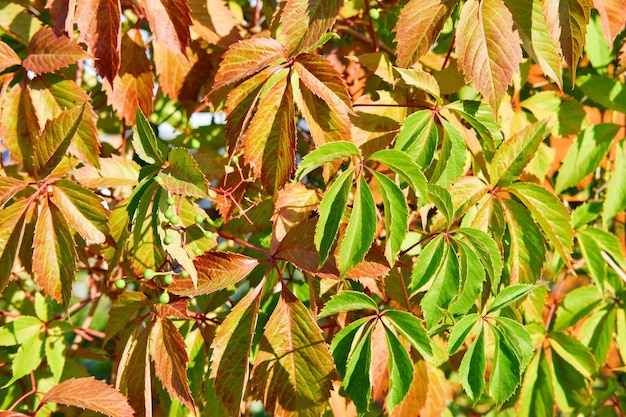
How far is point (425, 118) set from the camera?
1.23 metres

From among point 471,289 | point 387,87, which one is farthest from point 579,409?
point 387,87

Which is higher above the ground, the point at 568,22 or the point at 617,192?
the point at 568,22

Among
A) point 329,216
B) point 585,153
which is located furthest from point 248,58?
point 585,153

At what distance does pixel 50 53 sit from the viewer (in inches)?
51.2

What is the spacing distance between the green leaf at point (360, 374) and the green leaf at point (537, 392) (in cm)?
63

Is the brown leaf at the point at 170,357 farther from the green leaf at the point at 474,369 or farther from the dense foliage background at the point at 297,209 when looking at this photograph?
the green leaf at the point at 474,369

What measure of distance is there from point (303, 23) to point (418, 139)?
286mm

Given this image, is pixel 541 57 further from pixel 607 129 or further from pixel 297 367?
pixel 297 367

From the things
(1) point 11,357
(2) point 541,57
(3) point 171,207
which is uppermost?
(2) point 541,57

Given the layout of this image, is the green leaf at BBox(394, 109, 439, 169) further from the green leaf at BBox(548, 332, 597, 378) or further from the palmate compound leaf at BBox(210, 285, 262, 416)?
the green leaf at BBox(548, 332, 597, 378)

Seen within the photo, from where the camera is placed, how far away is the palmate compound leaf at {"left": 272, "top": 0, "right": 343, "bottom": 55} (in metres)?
1.16

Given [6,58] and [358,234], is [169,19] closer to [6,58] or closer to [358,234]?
[6,58]

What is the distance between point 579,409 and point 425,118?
981mm

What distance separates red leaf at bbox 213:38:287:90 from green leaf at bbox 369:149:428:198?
0.26m
